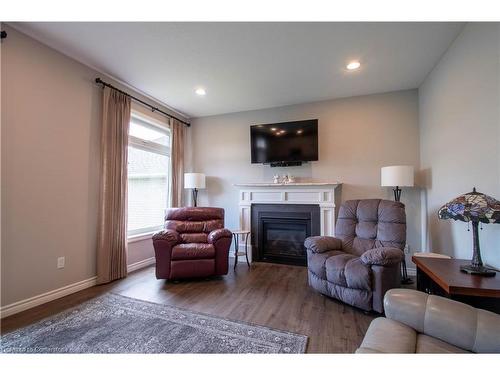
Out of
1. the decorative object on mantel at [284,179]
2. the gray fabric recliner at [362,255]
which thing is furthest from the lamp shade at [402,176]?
the decorative object on mantel at [284,179]

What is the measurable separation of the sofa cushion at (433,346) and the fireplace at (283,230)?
248 cm

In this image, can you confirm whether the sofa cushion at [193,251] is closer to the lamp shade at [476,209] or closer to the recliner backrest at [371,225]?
the recliner backrest at [371,225]

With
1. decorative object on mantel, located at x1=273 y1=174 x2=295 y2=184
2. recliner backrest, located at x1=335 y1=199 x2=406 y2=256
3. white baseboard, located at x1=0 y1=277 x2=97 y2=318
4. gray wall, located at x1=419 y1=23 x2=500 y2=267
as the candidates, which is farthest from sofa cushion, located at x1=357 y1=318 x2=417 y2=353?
white baseboard, located at x1=0 y1=277 x2=97 y2=318

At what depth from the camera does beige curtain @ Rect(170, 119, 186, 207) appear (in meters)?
4.18

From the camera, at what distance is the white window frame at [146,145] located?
11.3 ft

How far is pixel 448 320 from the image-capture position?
107cm

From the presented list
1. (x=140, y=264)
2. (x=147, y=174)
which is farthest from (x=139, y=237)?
(x=147, y=174)

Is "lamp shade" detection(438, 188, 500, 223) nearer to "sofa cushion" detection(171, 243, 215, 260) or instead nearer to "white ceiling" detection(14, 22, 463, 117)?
"white ceiling" detection(14, 22, 463, 117)

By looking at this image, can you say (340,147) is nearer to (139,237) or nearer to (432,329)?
(432,329)

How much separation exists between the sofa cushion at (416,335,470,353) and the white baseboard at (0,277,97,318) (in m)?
3.13

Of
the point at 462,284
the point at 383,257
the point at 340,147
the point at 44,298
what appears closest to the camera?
the point at 462,284

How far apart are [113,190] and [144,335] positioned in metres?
1.91

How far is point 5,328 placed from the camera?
1872 millimetres

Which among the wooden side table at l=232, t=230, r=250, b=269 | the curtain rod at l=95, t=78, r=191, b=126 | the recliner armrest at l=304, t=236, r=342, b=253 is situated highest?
the curtain rod at l=95, t=78, r=191, b=126
